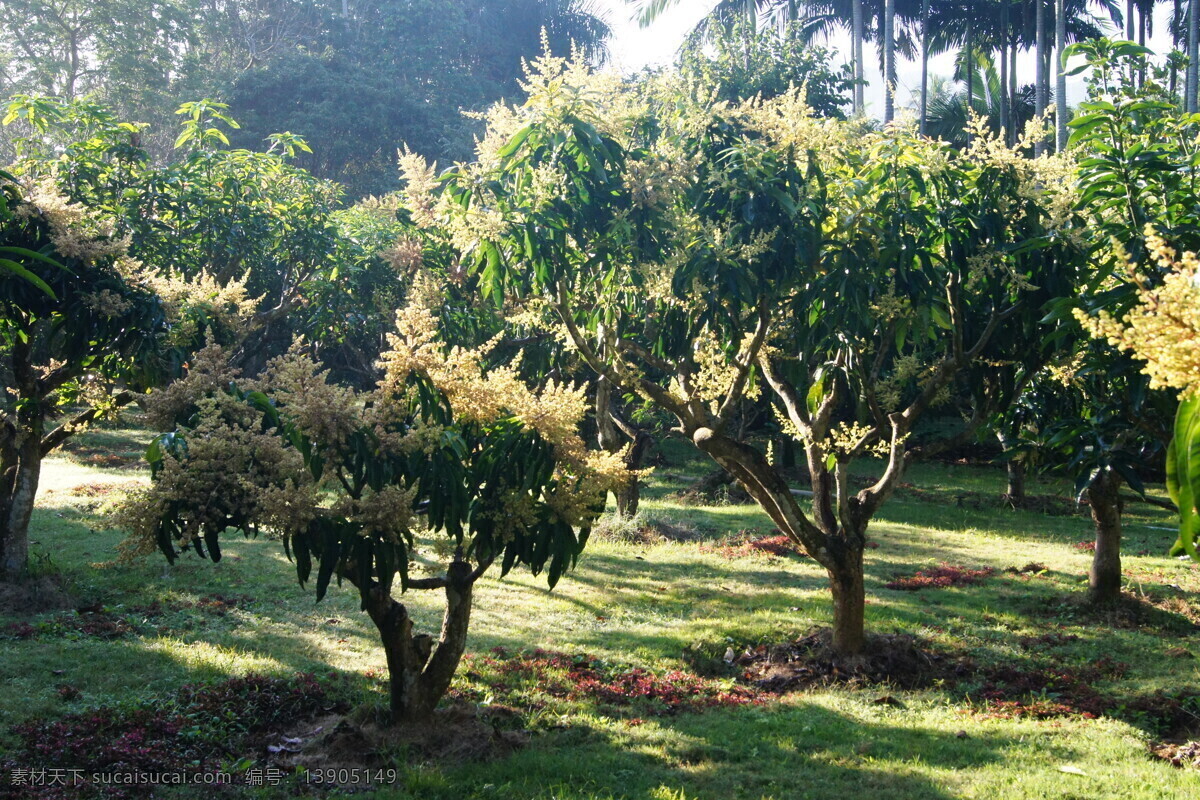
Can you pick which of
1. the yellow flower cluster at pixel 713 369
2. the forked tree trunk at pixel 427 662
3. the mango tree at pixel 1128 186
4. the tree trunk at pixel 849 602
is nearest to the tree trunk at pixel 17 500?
the forked tree trunk at pixel 427 662

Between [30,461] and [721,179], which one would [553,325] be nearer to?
[721,179]

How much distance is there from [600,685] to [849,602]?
197 cm

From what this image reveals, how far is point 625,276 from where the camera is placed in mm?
6645

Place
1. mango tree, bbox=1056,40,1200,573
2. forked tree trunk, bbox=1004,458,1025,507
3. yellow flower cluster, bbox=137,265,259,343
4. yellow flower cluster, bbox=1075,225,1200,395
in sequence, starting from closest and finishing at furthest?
1. yellow flower cluster, bbox=1075,225,1200,395
2. mango tree, bbox=1056,40,1200,573
3. yellow flower cluster, bbox=137,265,259,343
4. forked tree trunk, bbox=1004,458,1025,507

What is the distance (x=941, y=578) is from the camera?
10.9 m

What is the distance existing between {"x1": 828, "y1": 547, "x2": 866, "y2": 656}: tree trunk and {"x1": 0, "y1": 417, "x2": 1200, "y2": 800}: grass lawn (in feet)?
1.47

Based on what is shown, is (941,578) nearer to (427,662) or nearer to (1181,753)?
(1181,753)

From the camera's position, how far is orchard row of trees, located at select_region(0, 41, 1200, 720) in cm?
473

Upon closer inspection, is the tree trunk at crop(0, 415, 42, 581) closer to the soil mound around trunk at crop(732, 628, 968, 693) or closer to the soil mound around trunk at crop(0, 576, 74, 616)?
the soil mound around trunk at crop(0, 576, 74, 616)

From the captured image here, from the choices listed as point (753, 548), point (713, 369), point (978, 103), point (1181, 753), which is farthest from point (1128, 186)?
point (978, 103)

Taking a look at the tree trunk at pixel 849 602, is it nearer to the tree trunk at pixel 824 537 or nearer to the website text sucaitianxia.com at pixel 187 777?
the tree trunk at pixel 824 537

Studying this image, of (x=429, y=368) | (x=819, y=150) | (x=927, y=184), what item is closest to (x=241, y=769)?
(x=429, y=368)

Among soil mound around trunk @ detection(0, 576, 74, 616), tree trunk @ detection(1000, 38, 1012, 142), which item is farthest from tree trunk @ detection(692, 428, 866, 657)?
tree trunk @ detection(1000, 38, 1012, 142)

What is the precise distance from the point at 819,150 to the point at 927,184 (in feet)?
2.66
